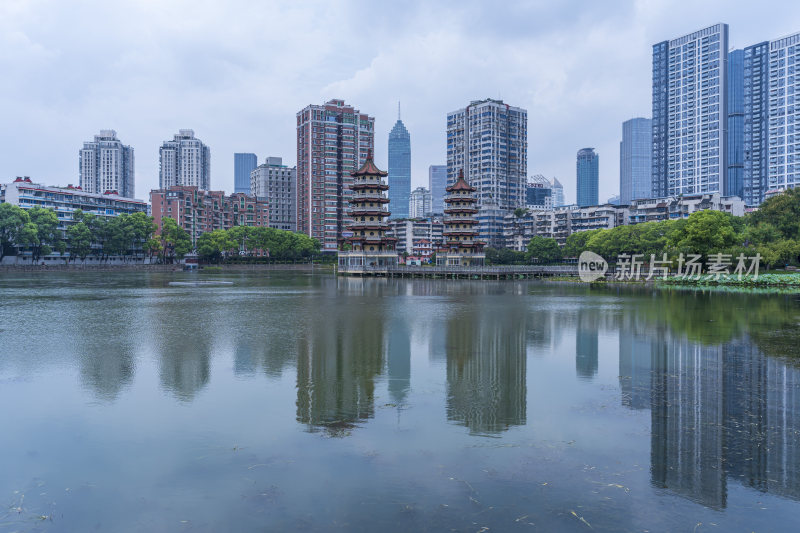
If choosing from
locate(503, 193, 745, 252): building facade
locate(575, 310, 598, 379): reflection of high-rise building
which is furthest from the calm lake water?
locate(503, 193, 745, 252): building facade

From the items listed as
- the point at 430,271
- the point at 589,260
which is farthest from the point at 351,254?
the point at 589,260

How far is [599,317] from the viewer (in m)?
32.0

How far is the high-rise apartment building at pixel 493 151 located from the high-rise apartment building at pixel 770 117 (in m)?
70.7

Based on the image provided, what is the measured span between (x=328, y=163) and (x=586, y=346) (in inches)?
5820

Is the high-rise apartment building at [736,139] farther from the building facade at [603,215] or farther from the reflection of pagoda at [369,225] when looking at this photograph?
the reflection of pagoda at [369,225]

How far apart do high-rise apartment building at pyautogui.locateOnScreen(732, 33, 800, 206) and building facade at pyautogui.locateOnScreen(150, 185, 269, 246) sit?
510 feet

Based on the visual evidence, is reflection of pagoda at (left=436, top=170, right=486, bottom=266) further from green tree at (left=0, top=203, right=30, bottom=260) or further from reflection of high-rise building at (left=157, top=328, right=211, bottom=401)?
green tree at (left=0, top=203, right=30, bottom=260)

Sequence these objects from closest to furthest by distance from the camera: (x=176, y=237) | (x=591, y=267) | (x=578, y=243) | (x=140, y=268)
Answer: (x=591, y=267)
(x=578, y=243)
(x=140, y=268)
(x=176, y=237)

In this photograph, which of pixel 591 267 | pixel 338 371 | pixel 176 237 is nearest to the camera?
pixel 338 371

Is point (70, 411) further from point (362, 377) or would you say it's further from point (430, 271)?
point (430, 271)

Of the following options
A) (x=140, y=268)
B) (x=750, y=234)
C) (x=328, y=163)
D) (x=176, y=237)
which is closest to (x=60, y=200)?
(x=140, y=268)

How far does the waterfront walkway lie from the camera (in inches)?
3588

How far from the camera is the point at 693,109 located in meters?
181

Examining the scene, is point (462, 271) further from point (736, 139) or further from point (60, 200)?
point (736, 139)
